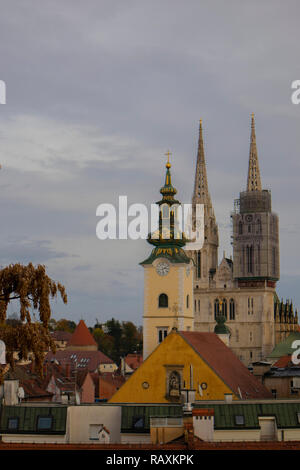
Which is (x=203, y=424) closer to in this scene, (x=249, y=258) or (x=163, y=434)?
(x=163, y=434)

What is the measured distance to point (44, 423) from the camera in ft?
110

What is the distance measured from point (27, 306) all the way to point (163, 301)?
38.2 metres

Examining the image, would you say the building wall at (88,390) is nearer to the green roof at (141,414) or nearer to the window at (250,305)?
the green roof at (141,414)

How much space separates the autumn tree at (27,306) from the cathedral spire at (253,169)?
12388 centimetres

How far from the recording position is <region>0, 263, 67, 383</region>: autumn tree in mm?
26203

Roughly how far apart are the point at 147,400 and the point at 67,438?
624 inches

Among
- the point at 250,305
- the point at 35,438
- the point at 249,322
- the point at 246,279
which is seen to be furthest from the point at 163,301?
the point at 246,279

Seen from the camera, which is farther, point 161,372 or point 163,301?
point 163,301

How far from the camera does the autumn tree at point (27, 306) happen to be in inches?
1032

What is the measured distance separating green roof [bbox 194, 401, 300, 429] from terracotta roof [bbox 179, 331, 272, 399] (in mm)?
12431

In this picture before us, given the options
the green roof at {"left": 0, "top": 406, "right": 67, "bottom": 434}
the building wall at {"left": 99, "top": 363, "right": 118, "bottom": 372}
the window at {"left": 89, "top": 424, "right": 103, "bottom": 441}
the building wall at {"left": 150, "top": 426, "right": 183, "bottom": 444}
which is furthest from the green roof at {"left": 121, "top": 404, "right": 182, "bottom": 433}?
the building wall at {"left": 99, "top": 363, "right": 118, "bottom": 372}

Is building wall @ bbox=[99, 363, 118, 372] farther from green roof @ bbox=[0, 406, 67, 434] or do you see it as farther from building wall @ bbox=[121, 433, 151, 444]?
building wall @ bbox=[121, 433, 151, 444]

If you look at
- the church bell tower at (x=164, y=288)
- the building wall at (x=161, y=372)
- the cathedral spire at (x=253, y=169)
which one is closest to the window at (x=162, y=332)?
the church bell tower at (x=164, y=288)

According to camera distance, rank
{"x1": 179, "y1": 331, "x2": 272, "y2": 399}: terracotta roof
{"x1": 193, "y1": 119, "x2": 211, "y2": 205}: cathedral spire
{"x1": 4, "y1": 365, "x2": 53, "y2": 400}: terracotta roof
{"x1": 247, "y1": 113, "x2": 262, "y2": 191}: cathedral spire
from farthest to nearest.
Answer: {"x1": 247, "y1": 113, "x2": 262, "y2": 191}: cathedral spire
{"x1": 193, "y1": 119, "x2": 211, "y2": 205}: cathedral spire
{"x1": 4, "y1": 365, "x2": 53, "y2": 400}: terracotta roof
{"x1": 179, "y1": 331, "x2": 272, "y2": 399}: terracotta roof
